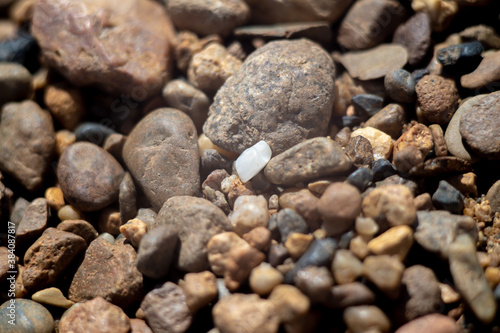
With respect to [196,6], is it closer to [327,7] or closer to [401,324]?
[327,7]

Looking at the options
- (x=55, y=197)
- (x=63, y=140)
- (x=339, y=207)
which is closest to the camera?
(x=339, y=207)

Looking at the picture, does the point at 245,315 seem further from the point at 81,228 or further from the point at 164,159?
the point at 81,228

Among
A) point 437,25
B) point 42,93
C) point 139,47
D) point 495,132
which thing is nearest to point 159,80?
point 139,47

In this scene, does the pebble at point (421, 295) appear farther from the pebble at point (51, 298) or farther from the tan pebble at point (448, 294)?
the pebble at point (51, 298)

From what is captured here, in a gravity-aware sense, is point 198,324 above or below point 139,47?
below

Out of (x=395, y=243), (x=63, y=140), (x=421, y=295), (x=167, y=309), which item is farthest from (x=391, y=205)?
(x=63, y=140)

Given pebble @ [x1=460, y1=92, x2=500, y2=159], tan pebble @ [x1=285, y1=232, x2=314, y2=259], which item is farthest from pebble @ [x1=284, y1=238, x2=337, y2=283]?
pebble @ [x1=460, y1=92, x2=500, y2=159]
